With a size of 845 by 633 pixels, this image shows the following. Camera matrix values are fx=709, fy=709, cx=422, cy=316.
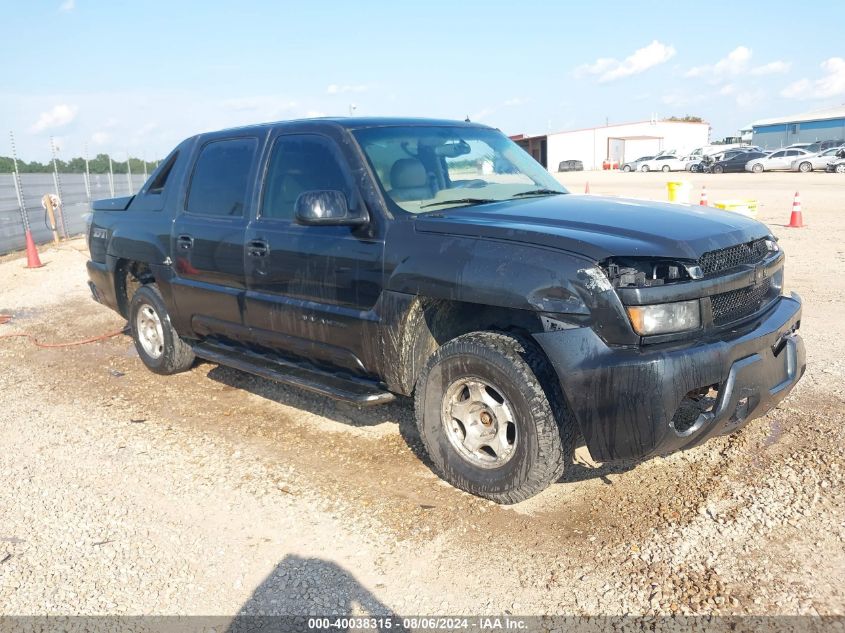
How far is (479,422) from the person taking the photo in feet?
12.0

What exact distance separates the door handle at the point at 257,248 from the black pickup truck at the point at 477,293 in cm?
2

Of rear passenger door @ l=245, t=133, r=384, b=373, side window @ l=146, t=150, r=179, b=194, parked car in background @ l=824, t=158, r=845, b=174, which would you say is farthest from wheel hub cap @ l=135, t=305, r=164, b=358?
parked car in background @ l=824, t=158, r=845, b=174

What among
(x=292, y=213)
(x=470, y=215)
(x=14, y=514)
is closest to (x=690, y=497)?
(x=470, y=215)

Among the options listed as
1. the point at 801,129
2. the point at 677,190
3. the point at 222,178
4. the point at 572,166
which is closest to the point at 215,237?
the point at 222,178

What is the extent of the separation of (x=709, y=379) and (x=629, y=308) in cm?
48

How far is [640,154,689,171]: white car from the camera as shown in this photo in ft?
165

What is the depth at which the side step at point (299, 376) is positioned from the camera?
403 cm

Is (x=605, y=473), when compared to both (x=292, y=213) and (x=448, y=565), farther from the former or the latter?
(x=292, y=213)

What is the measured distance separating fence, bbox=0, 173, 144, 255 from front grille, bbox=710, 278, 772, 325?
41.9 feet

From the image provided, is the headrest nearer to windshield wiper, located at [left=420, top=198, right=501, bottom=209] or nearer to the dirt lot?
windshield wiper, located at [left=420, top=198, right=501, bottom=209]

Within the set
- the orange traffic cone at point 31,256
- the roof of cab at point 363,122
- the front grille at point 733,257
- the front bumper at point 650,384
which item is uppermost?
the roof of cab at point 363,122

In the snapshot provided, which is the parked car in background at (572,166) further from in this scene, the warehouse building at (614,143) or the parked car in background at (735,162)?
the parked car in background at (735,162)

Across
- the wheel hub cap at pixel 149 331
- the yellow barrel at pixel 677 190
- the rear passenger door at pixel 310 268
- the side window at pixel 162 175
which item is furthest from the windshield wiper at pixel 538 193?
the yellow barrel at pixel 677 190

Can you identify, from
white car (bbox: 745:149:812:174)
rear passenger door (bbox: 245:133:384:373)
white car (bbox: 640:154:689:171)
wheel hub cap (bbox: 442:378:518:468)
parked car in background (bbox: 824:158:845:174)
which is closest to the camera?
wheel hub cap (bbox: 442:378:518:468)
